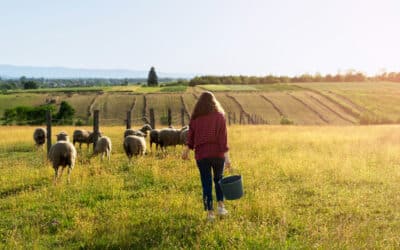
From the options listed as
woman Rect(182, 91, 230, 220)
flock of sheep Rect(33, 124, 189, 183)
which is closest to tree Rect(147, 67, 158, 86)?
flock of sheep Rect(33, 124, 189, 183)

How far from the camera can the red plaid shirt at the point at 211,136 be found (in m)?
8.52

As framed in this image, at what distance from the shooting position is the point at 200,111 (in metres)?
8.59

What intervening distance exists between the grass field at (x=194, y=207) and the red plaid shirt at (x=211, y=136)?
1.27 m

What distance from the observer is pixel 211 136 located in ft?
27.9

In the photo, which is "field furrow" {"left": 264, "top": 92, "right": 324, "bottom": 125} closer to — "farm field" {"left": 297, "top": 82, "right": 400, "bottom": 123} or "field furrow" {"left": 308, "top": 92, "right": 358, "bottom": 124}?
"field furrow" {"left": 308, "top": 92, "right": 358, "bottom": 124}

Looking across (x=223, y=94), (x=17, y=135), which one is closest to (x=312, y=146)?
(x=17, y=135)

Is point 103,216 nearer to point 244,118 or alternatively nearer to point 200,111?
point 200,111

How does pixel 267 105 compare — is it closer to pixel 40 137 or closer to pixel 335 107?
pixel 335 107

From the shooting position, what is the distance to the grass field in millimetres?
7586

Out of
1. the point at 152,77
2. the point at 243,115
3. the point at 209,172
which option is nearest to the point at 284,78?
the point at 152,77

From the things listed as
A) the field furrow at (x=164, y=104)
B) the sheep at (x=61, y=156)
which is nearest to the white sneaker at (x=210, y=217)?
the sheep at (x=61, y=156)

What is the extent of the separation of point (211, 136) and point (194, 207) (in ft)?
6.17

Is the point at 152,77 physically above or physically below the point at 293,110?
above

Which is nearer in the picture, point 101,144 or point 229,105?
point 101,144
